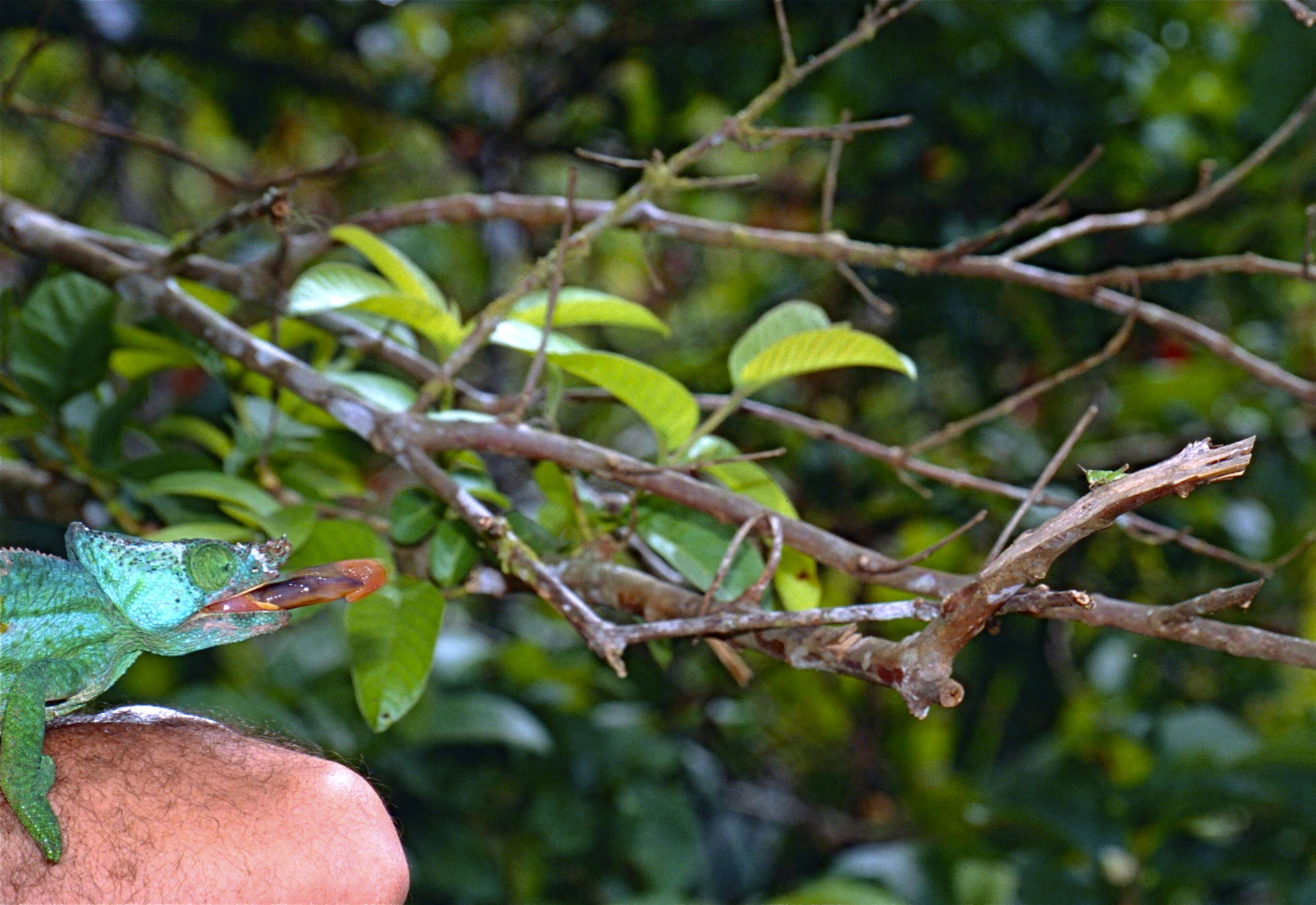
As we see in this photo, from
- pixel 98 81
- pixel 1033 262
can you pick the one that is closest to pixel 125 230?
pixel 98 81

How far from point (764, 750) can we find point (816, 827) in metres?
0.19

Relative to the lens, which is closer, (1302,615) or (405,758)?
(405,758)

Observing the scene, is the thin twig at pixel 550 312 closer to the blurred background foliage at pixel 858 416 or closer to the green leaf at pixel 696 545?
the green leaf at pixel 696 545

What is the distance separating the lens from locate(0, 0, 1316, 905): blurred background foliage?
1.92 metres

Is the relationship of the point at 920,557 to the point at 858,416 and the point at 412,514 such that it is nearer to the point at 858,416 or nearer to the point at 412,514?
the point at 412,514

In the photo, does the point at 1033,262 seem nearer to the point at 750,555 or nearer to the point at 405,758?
the point at 750,555

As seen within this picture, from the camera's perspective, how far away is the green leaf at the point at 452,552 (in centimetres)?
104

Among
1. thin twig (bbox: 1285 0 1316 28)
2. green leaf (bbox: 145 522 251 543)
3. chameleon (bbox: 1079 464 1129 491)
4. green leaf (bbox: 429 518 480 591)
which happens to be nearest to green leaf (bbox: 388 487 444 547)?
green leaf (bbox: 429 518 480 591)

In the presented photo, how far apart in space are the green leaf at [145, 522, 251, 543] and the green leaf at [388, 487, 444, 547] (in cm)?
13

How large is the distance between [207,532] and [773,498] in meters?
0.51

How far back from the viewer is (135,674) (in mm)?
2166

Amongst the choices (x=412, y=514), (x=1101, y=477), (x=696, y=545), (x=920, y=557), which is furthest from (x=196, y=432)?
(x=1101, y=477)

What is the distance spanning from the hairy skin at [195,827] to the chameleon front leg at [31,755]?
0.15 ft

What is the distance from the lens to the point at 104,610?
2.26 feet
